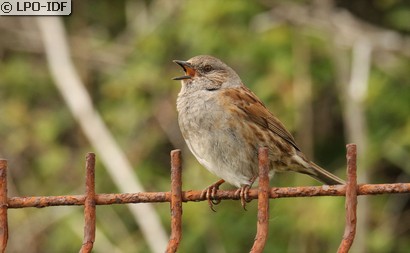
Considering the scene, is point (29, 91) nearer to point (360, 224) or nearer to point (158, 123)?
point (158, 123)

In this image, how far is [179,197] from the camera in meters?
2.74

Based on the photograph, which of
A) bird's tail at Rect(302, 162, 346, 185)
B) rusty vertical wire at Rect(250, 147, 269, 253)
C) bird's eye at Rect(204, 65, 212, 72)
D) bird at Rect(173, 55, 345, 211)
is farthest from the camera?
→ bird's eye at Rect(204, 65, 212, 72)

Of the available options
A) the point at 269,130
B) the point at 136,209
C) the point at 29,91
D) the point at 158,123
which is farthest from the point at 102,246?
the point at 269,130

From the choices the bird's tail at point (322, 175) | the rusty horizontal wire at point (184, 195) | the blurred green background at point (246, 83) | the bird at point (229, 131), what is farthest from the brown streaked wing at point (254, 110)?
the rusty horizontal wire at point (184, 195)

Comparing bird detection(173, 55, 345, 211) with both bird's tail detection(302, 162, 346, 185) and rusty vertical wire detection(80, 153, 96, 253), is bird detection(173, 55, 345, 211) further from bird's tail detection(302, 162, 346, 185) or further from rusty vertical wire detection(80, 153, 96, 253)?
rusty vertical wire detection(80, 153, 96, 253)

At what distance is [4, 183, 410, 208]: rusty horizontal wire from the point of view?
2549 millimetres

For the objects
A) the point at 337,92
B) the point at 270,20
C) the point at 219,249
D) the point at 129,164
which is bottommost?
the point at 219,249

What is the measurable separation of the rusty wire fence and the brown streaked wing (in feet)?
5.55

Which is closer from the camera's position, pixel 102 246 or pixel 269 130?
Result: pixel 269 130

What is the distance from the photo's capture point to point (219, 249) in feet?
21.3

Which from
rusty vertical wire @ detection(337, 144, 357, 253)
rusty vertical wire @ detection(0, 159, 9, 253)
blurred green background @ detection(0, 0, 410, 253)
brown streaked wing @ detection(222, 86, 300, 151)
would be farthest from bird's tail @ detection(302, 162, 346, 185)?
rusty vertical wire @ detection(0, 159, 9, 253)

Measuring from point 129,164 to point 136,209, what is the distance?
0.67 m

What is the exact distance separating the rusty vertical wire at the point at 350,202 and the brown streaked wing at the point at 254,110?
1888 millimetres

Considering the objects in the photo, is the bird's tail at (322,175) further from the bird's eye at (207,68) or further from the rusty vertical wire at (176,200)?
the rusty vertical wire at (176,200)
